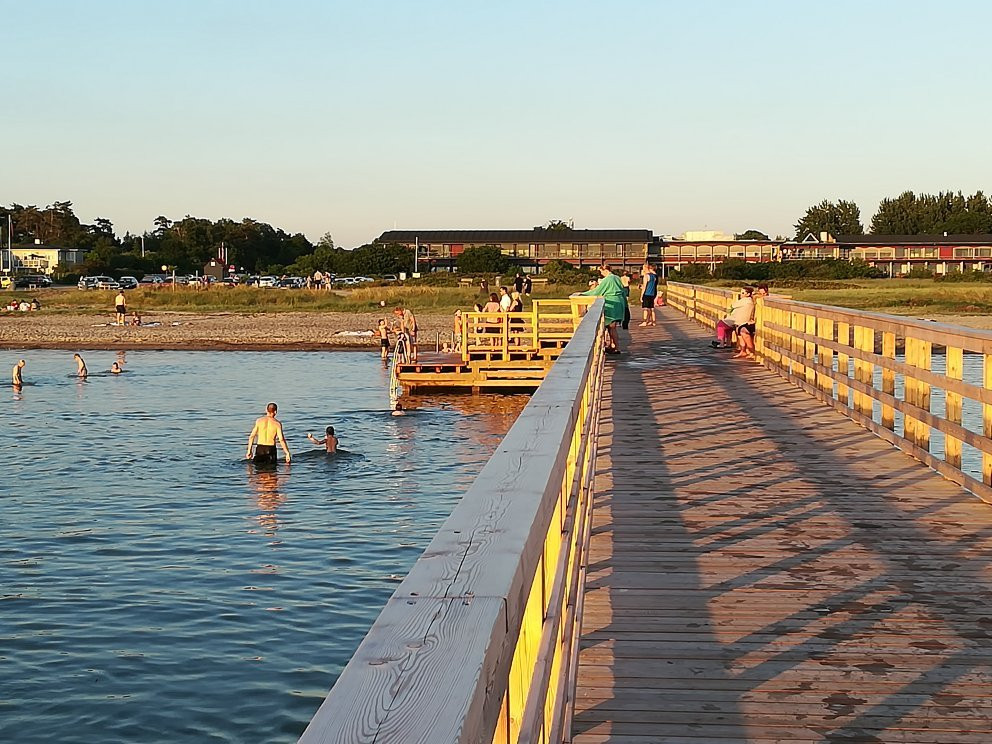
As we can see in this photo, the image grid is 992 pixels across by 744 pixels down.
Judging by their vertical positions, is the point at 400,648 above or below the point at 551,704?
above

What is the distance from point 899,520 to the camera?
7.71 m

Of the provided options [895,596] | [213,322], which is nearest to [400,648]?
[895,596]

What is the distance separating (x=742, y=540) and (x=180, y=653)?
576cm

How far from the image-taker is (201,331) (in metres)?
59.5

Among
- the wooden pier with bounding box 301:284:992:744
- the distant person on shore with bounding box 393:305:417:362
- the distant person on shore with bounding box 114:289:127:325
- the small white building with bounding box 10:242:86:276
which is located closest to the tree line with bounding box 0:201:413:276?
the small white building with bounding box 10:242:86:276

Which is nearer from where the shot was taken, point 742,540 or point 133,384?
point 742,540

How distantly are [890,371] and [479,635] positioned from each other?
1000 centimetres

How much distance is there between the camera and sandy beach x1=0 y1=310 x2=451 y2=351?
52250 mm

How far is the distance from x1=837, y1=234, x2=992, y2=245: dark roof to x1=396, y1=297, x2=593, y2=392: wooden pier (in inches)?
4525

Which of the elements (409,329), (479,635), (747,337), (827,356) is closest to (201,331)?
(409,329)

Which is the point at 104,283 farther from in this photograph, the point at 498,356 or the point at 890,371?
the point at 890,371

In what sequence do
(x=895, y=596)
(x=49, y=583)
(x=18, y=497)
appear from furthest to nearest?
(x=18, y=497) → (x=49, y=583) → (x=895, y=596)

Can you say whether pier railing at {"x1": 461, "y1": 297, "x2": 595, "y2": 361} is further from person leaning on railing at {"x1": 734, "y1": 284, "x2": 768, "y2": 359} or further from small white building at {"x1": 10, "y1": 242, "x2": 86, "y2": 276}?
small white building at {"x1": 10, "y1": 242, "x2": 86, "y2": 276}

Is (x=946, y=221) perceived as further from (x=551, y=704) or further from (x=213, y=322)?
(x=551, y=704)
